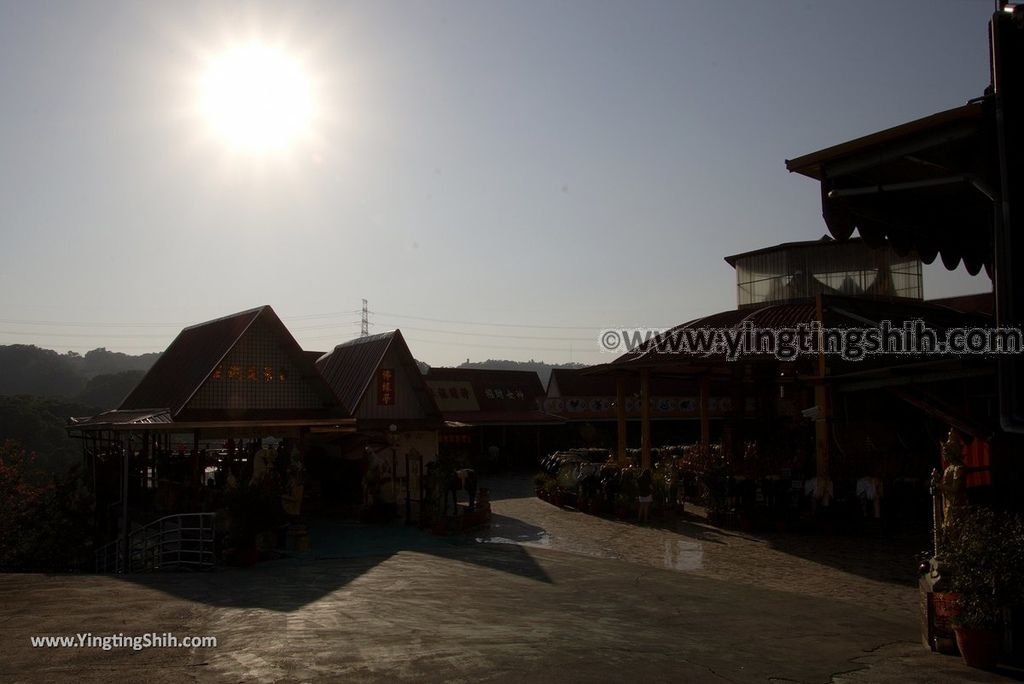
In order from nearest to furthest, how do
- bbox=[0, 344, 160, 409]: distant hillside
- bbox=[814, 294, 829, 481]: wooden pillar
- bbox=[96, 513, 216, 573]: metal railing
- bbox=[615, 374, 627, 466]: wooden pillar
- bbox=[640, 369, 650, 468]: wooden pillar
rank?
bbox=[96, 513, 216, 573]: metal railing, bbox=[814, 294, 829, 481]: wooden pillar, bbox=[640, 369, 650, 468]: wooden pillar, bbox=[615, 374, 627, 466]: wooden pillar, bbox=[0, 344, 160, 409]: distant hillside

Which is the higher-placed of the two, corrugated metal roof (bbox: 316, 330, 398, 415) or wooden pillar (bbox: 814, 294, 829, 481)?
corrugated metal roof (bbox: 316, 330, 398, 415)

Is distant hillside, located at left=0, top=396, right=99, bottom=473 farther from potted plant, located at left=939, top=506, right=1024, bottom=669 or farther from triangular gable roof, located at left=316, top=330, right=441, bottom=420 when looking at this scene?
potted plant, located at left=939, top=506, right=1024, bottom=669

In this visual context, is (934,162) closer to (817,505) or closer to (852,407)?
(817,505)

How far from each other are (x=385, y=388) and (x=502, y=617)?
50.6 feet

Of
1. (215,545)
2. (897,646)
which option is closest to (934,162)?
(897,646)

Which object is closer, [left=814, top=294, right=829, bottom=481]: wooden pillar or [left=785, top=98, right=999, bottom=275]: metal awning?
[left=785, top=98, right=999, bottom=275]: metal awning

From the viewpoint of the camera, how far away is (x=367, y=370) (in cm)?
2539

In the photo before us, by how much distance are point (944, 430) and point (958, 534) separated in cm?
1470

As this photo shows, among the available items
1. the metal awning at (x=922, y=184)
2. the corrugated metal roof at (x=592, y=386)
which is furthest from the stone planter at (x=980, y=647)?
the corrugated metal roof at (x=592, y=386)

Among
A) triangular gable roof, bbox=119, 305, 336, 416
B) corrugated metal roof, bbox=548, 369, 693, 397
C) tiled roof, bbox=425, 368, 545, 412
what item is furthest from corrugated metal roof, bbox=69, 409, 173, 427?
corrugated metal roof, bbox=548, 369, 693, 397

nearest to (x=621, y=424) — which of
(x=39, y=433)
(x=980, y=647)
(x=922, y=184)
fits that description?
(x=922, y=184)

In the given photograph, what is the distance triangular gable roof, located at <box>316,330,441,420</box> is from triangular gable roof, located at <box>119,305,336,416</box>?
12.1 ft

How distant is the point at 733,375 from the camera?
26062 millimetres

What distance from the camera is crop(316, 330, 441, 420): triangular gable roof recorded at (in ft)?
81.8
